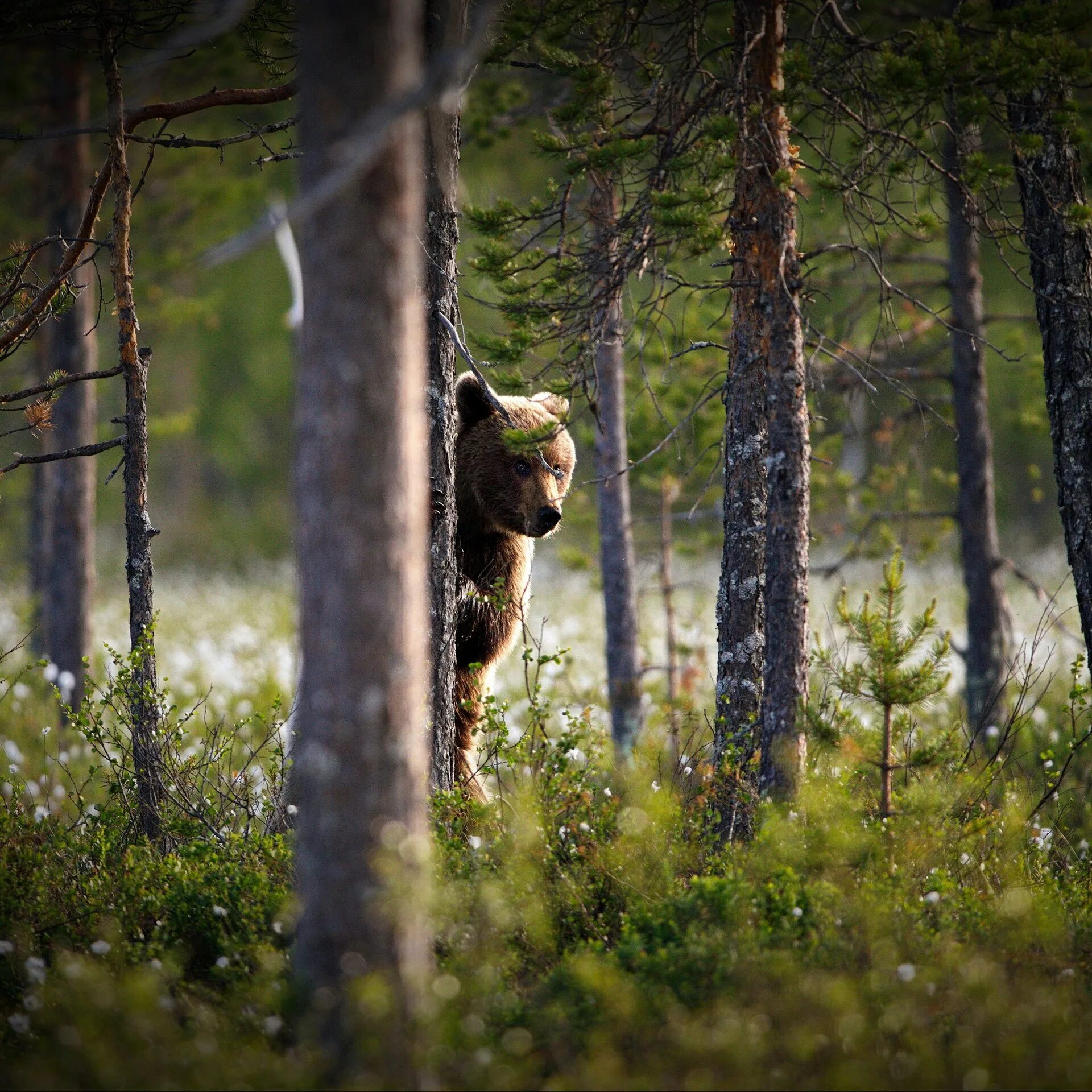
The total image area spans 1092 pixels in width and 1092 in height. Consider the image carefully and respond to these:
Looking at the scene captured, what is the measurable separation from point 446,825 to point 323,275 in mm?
2778

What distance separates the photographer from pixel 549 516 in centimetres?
638

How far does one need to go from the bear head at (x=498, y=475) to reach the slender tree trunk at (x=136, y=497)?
1.91 m

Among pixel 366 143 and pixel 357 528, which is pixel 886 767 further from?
pixel 366 143

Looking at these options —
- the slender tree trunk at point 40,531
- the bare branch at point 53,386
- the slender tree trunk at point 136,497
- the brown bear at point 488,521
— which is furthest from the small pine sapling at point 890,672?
the slender tree trunk at point 40,531

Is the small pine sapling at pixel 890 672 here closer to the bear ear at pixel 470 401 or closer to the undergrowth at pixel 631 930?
the undergrowth at pixel 631 930

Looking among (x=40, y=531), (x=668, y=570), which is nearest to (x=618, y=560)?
(x=668, y=570)

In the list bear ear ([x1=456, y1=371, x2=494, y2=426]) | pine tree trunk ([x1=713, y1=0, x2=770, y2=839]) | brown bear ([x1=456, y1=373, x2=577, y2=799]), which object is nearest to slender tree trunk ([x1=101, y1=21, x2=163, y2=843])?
brown bear ([x1=456, y1=373, x2=577, y2=799])

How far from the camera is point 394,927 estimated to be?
122 inches

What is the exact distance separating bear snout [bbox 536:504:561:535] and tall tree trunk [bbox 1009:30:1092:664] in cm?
283

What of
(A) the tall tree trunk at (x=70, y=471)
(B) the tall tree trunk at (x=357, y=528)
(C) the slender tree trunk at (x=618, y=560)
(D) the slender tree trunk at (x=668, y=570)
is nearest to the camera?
(B) the tall tree trunk at (x=357, y=528)

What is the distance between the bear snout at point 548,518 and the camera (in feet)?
20.9

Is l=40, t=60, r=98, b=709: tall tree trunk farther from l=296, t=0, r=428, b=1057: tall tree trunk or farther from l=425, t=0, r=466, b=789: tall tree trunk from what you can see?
l=296, t=0, r=428, b=1057: tall tree trunk

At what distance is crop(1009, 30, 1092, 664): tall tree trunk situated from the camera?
5.29m

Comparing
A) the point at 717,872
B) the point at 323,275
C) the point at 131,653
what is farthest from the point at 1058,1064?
the point at 131,653
